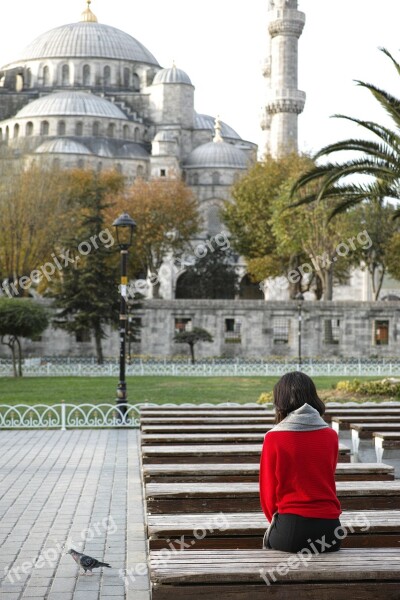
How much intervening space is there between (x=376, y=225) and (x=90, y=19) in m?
47.3

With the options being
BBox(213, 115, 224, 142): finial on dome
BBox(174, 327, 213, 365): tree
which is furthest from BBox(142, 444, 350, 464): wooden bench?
BBox(213, 115, 224, 142): finial on dome

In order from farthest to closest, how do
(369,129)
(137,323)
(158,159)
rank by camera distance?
(158,159) < (137,323) < (369,129)

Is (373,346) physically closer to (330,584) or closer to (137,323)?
(137,323)

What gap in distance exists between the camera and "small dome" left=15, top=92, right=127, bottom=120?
2886 inches

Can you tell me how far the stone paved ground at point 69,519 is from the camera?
21.7ft

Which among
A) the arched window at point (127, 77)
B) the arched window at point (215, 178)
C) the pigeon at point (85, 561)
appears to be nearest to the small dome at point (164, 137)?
the arched window at point (215, 178)

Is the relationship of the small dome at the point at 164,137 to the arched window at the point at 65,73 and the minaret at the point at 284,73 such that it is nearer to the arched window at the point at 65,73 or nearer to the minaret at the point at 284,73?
the minaret at the point at 284,73

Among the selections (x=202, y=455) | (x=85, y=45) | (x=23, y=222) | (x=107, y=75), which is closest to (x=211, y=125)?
(x=107, y=75)

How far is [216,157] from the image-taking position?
76062 mm

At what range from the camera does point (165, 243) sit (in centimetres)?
5069

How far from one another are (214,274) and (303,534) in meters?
54.6

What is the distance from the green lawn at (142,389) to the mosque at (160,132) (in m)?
13.4

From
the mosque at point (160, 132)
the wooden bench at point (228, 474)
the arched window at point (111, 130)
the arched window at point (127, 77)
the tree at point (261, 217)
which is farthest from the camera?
the arched window at point (127, 77)

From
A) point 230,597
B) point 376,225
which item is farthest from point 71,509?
point 376,225
